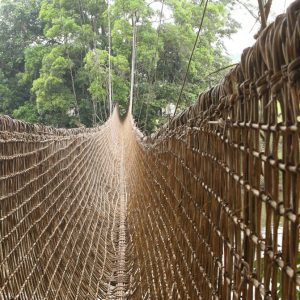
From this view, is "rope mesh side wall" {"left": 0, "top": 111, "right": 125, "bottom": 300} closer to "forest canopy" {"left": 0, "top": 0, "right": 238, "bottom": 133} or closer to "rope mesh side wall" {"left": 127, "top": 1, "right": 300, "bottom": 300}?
"rope mesh side wall" {"left": 127, "top": 1, "right": 300, "bottom": 300}

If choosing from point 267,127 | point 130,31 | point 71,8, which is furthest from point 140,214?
point 71,8

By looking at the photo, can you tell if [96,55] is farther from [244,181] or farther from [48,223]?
[244,181]

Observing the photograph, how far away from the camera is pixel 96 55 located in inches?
429

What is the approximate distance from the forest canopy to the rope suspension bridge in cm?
656

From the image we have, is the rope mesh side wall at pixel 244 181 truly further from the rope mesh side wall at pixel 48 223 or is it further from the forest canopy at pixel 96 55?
the forest canopy at pixel 96 55

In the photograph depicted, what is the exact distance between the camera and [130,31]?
1243 cm

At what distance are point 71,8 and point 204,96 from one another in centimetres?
1476

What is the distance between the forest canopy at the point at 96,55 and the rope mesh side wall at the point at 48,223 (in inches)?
242

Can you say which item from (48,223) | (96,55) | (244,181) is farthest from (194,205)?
(96,55)

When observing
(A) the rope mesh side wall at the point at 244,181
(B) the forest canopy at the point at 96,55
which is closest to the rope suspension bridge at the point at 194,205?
(A) the rope mesh side wall at the point at 244,181

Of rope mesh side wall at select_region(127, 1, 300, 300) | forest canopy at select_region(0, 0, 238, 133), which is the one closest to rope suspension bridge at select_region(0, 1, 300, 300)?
rope mesh side wall at select_region(127, 1, 300, 300)

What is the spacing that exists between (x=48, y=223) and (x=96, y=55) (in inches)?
384

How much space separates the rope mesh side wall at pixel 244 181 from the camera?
393 mm

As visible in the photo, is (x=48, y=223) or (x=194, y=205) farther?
(x=48, y=223)
